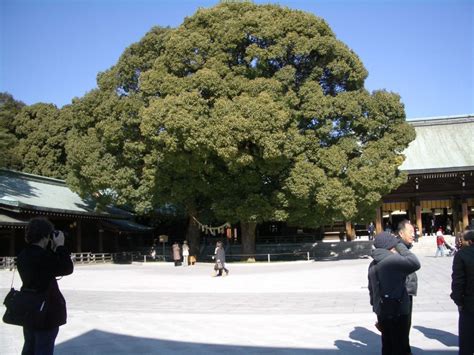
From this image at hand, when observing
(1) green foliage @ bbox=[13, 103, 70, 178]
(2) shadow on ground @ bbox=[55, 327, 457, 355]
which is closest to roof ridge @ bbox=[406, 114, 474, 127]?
(1) green foliage @ bbox=[13, 103, 70, 178]

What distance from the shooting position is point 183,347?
6781 millimetres

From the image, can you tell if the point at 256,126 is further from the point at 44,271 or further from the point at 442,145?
the point at 442,145

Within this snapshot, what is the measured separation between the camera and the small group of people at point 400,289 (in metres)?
4.79

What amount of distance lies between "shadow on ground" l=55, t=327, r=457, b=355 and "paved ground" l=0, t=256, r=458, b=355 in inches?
0.5

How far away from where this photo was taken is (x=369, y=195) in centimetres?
2302

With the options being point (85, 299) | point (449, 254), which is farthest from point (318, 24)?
point (85, 299)

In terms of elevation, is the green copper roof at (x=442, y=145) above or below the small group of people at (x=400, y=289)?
above

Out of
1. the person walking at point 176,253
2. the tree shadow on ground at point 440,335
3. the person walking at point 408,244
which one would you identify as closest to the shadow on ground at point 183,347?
the tree shadow on ground at point 440,335

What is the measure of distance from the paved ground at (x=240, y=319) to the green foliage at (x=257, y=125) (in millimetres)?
8006

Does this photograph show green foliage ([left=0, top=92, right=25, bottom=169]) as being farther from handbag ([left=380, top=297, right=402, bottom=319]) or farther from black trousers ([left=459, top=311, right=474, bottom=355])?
black trousers ([left=459, top=311, right=474, bottom=355])

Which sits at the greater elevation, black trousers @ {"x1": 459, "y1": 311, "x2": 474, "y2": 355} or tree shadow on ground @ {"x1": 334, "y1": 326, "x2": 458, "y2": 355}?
black trousers @ {"x1": 459, "y1": 311, "x2": 474, "y2": 355}

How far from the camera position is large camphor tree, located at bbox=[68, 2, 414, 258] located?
21500 millimetres

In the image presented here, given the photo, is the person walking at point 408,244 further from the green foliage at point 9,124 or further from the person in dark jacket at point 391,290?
the green foliage at point 9,124

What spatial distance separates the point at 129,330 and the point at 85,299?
4783 millimetres
